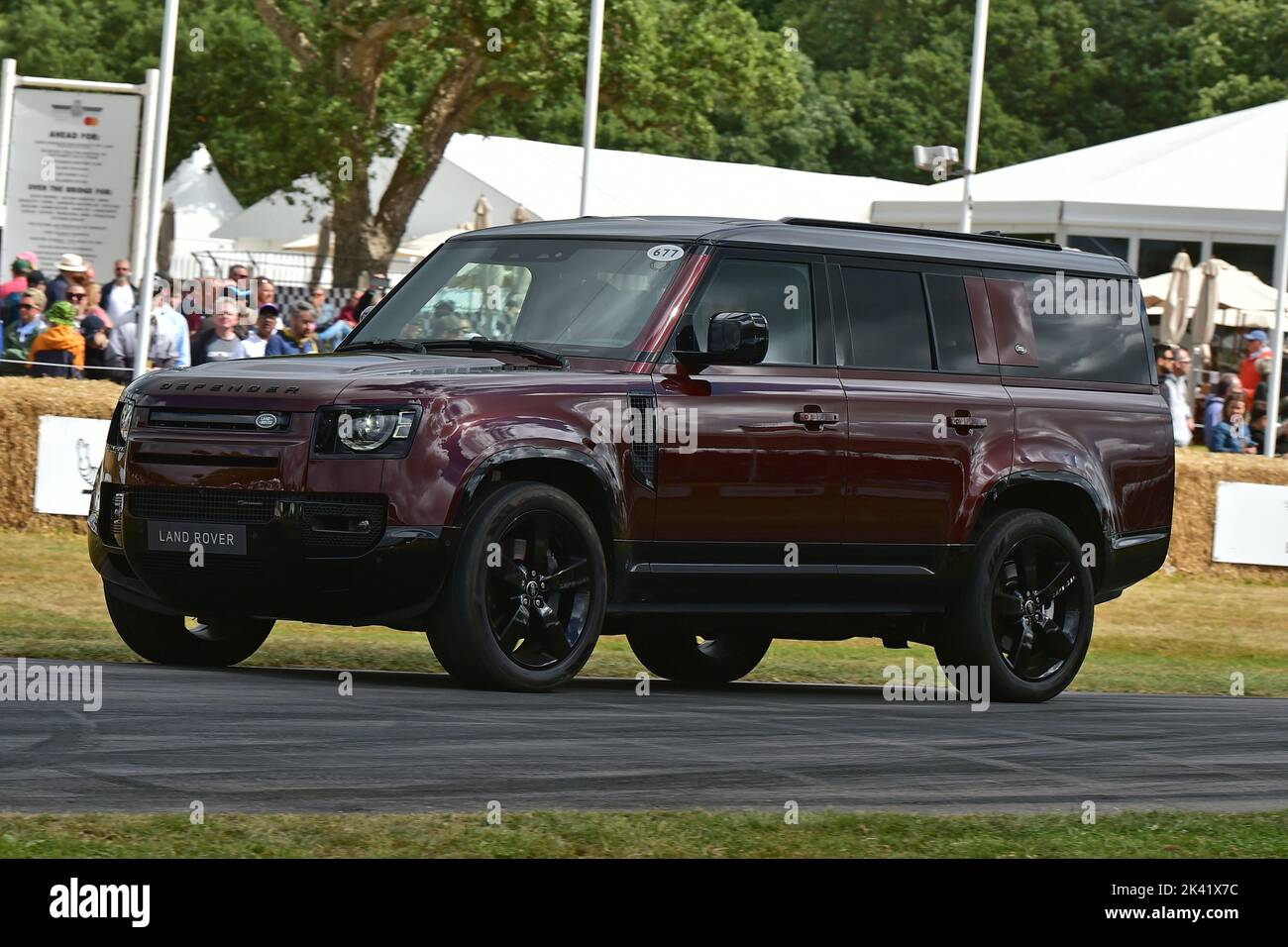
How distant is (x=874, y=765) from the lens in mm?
9156

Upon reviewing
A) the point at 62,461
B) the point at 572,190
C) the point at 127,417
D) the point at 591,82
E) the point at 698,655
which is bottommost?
the point at 698,655

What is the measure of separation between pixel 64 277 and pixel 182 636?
12208 millimetres

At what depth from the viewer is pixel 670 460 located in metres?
10.7

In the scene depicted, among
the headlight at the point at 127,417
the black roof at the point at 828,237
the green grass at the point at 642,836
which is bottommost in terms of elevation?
the green grass at the point at 642,836

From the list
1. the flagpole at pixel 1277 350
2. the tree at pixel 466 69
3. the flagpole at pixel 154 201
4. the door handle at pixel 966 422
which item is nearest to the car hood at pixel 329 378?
the door handle at pixel 966 422

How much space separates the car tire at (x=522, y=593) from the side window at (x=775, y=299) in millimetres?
1414

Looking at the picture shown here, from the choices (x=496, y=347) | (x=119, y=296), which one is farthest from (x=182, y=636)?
(x=119, y=296)

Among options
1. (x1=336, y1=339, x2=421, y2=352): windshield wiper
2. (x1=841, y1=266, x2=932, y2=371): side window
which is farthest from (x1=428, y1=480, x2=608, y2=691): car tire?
(x1=841, y1=266, x2=932, y2=371): side window

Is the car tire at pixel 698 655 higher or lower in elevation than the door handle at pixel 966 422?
lower

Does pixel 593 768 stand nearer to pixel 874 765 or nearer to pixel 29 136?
pixel 874 765

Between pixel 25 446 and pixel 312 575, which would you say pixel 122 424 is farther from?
pixel 25 446

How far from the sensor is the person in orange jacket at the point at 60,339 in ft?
68.9

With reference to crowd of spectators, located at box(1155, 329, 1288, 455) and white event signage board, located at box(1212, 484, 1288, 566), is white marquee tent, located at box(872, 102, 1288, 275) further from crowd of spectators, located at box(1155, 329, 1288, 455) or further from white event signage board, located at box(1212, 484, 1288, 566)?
white event signage board, located at box(1212, 484, 1288, 566)

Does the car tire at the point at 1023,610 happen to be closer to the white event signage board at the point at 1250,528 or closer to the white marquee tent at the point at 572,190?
the white event signage board at the point at 1250,528
